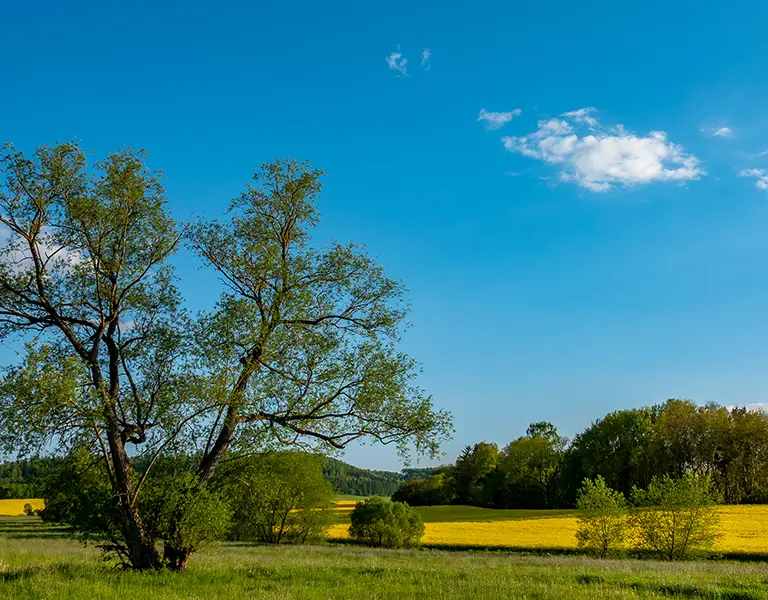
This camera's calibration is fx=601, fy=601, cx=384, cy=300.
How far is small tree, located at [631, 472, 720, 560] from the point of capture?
3173 centimetres

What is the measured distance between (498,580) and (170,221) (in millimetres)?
13476

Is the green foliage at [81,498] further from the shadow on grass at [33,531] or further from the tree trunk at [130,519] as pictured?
the shadow on grass at [33,531]

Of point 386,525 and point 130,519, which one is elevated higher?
point 130,519

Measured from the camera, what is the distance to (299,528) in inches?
1864

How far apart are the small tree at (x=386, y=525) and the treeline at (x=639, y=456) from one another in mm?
38762

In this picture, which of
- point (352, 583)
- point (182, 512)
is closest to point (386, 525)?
point (352, 583)

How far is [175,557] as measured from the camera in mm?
16469

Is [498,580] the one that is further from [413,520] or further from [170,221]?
[413,520]

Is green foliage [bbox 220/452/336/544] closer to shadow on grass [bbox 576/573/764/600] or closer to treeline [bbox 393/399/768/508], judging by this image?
shadow on grass [bbox 576/573/764/600]

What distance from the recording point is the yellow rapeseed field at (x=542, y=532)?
43.1 metres

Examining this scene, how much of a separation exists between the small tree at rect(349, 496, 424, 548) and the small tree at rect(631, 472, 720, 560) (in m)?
17.7

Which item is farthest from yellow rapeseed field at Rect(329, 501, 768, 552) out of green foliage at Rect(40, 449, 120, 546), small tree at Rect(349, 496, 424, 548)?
green foliage at Rect(40, 449, 120, 546)

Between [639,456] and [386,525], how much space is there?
172ft

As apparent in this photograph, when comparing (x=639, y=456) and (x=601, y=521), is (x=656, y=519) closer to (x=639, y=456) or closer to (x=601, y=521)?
(x=601, y=521)
